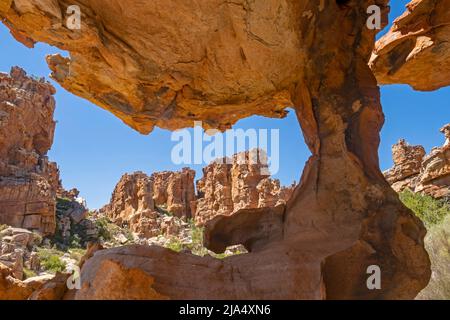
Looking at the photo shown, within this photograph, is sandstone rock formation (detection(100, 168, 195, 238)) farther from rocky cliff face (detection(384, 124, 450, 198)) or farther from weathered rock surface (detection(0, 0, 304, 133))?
weathered rock surface (detection(0, 0, 304, 133))

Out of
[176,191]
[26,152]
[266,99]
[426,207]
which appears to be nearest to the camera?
[266,99]

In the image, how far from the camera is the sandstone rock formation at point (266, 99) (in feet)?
10.2

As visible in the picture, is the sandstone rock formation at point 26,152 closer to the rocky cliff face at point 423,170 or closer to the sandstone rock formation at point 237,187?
the sandstone rock formation at point 237,187

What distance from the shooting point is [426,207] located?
1677cm

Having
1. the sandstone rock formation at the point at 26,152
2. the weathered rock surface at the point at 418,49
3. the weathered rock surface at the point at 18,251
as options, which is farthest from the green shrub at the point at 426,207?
the sandstone rock formation at the point at 26,152

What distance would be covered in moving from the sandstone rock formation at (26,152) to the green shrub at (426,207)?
24.8 meters

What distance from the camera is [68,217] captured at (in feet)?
99.9

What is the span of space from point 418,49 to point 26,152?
32.3 metres

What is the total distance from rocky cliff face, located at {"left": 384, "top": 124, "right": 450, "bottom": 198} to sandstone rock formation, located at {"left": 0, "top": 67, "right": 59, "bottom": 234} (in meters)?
25.9

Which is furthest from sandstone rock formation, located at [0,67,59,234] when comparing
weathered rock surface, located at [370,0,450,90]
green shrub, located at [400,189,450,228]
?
weathered rock surface, located at [370,0,450,90]

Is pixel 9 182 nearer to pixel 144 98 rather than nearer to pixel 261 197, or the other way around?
pixel 261 197

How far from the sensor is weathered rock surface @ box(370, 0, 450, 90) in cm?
662

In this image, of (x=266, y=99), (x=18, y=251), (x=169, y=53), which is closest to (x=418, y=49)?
(x=266, y=99)

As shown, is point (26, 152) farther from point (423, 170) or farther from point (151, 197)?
point (423, 170)
